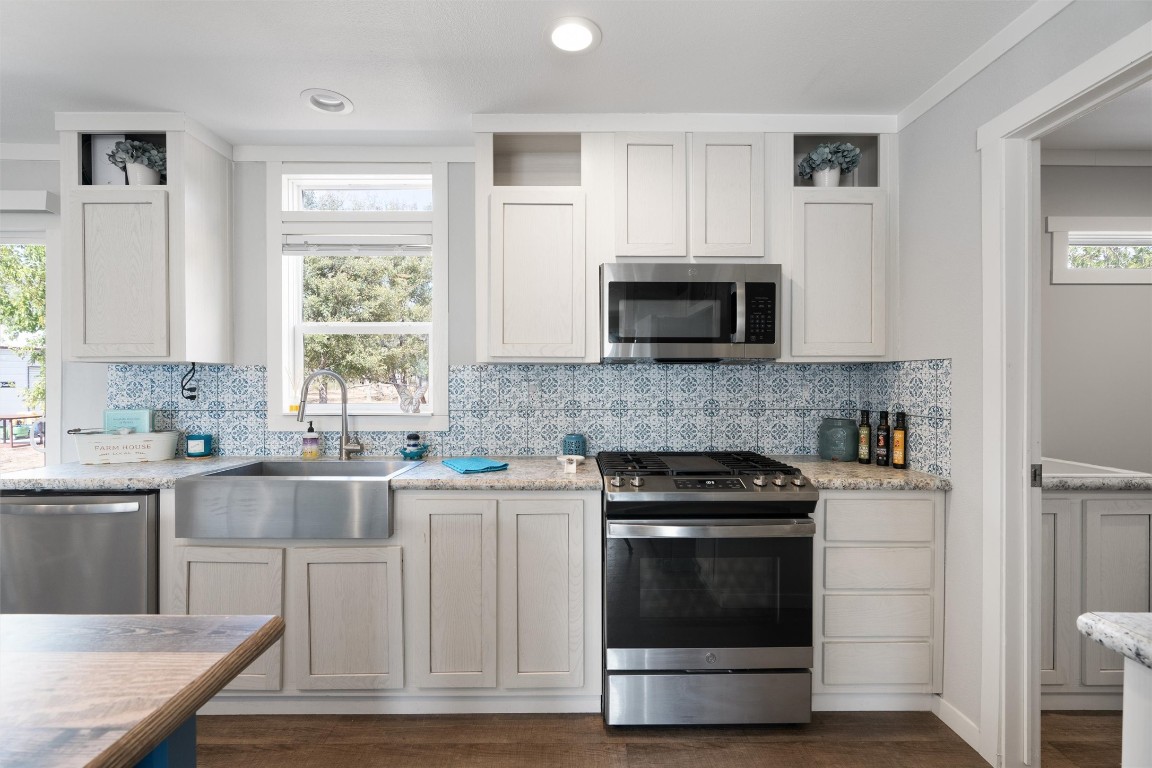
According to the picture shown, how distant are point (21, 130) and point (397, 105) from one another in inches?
68.9

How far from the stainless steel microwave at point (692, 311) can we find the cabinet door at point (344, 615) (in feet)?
4.05

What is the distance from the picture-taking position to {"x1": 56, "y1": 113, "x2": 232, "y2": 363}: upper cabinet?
2.43 m

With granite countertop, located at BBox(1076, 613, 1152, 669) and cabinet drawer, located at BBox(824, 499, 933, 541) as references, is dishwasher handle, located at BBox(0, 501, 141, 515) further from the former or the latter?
granite countertop, located at BBox(1076, 613, 1152, 669)

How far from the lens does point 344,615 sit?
2.20m

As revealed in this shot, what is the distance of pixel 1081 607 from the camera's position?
2188 mm

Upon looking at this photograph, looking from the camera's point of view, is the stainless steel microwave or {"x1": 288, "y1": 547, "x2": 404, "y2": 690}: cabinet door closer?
{"x1": 288, "y1": 547, "x2": 404, "y2": 690}: cabinet door

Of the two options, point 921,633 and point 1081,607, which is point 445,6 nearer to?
point 921,633

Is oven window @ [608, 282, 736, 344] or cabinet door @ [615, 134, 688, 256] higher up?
cabinet door @ [615, 134, 688, 256]

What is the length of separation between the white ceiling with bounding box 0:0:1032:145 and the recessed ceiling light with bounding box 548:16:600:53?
0.11ft

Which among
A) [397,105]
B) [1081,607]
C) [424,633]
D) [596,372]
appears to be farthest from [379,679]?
[1081,607]

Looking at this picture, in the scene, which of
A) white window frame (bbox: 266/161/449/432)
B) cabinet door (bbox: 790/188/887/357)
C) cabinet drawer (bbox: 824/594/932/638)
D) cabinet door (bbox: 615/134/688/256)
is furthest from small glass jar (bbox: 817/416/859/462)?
white window frame (bbox: 266/161/449/432)

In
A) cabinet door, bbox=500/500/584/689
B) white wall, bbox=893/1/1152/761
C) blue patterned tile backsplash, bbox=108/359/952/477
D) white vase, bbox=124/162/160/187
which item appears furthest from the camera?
blue patterned tile backsplash, bbox=108/359/952/477

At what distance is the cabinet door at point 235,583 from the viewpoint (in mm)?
2180

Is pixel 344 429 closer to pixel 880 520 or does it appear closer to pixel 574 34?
pixel 574 34
